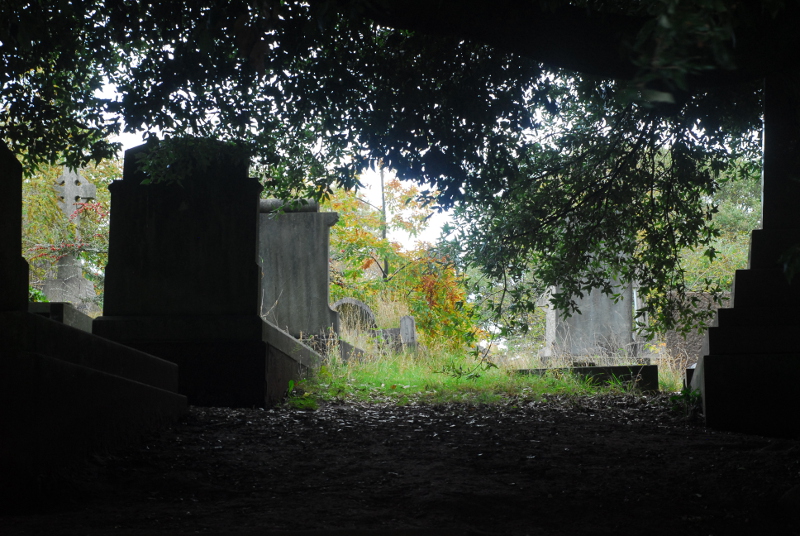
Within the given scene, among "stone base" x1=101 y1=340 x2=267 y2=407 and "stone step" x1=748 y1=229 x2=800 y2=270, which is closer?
"stone step" x1=748 y1=229 x2=800 y2=270

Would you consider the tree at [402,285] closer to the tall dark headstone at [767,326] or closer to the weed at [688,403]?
the weed at [688,403]

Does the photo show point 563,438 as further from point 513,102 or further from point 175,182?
point 175,182

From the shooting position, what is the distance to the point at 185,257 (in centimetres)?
628

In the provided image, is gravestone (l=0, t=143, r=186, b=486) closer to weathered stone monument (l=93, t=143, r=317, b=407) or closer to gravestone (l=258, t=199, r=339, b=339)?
weathered stone monument (l=93, t=143, r=317, b=407)

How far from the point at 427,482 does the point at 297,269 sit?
7394 mm

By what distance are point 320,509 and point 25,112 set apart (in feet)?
13.3

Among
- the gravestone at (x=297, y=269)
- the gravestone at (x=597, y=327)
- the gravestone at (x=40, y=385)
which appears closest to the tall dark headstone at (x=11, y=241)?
the gravestone at (x=40, y=385)

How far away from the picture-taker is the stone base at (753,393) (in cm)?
480

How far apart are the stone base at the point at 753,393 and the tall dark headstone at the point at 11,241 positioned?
4425 millimetres

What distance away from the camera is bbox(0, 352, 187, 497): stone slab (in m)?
2.81

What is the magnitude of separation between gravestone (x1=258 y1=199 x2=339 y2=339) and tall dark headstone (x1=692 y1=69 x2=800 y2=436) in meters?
6.12

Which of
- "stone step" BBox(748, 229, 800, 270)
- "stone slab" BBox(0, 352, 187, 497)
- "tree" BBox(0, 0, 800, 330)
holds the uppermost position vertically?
"tree" BBox(0, 0, 800, 330)

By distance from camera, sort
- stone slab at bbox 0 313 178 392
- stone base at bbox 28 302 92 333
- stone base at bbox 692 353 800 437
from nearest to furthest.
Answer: stone slab at bbox 0 313 178 392, stone base at bbox 692 353 800 437, stone base at bbox 28 302 92 333

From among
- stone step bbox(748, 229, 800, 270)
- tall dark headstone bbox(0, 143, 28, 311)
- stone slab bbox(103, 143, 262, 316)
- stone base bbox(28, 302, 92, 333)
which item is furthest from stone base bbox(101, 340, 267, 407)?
stone step bbox(748, 229, 800, 270)
